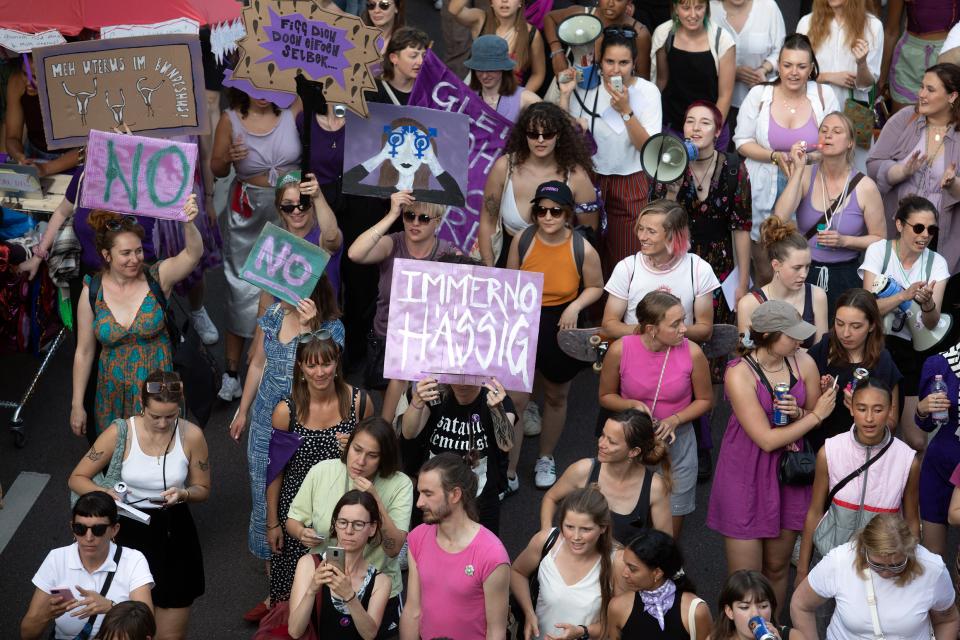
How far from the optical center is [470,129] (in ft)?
30.7

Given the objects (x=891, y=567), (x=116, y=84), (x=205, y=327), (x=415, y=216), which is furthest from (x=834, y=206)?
(x=205, y=327)

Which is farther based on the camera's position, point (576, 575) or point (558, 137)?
point (558, 137)

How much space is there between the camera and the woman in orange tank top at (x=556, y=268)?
8.12 meters

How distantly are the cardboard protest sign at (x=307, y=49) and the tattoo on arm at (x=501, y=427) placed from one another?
2191 mm

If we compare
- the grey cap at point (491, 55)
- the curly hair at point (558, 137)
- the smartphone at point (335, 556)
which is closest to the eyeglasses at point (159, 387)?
the smartphone at point (335, 556)

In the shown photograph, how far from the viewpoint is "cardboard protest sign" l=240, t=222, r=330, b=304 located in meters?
7.74

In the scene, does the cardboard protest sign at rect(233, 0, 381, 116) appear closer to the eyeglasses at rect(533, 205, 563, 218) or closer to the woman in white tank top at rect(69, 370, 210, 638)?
the eyeglasses at rect(533, 205, 563, 218)

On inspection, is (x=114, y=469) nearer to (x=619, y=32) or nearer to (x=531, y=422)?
(x=531, y=422)

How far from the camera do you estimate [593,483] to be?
6684 mm

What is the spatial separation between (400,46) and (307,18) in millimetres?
1310

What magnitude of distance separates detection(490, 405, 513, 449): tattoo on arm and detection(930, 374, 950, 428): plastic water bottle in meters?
2.09

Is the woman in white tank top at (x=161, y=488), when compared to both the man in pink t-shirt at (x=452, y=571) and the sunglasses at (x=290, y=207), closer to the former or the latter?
the man in pink t-shirt at (x=452, y=571)

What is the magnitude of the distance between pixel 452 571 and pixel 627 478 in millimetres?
1055

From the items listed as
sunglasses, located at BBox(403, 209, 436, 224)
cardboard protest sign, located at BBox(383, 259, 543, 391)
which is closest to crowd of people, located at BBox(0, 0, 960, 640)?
sunglasses, located at BBox(403, 209, 436, 224)
